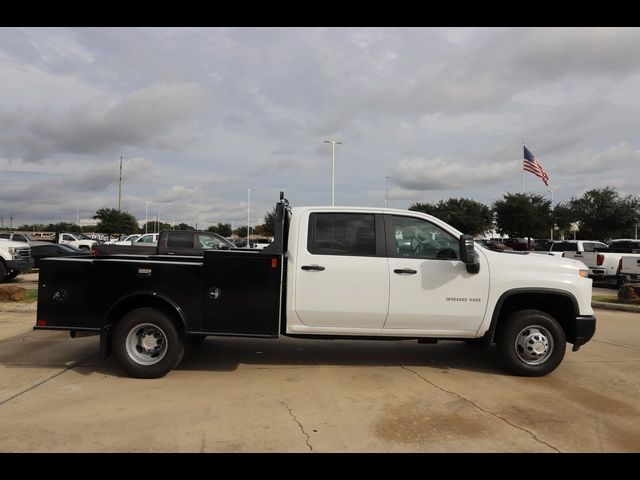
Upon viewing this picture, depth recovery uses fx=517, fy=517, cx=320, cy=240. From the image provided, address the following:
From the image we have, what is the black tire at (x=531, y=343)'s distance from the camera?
600 centimetres

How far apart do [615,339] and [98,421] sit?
7784 mm

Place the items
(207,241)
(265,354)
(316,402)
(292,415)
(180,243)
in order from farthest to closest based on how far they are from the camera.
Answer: (207,241)
(180,243)
(265,354)
(316,402)
(292,415)

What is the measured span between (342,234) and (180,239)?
11470 millimetres

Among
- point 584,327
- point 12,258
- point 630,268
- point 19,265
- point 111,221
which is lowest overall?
point 584,327

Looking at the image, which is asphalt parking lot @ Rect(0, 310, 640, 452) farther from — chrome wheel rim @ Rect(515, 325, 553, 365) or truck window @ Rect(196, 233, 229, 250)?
truck window @ Rect(196, 233, 229, 250)

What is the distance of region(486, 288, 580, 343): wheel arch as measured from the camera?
19.4 ft

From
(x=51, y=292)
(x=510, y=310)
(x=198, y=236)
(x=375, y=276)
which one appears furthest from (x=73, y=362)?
(x=198, y=236)

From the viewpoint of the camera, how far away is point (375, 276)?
582cm

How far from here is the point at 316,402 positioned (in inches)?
201

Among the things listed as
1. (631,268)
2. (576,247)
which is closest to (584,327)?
(631,268)

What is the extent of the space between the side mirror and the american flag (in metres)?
32.1

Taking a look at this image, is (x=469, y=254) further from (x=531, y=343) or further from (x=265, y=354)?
(x=265, y=354)

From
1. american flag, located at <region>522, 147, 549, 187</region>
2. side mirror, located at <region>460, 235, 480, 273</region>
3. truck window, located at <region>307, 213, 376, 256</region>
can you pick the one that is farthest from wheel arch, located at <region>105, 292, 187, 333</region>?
american flag, located at <region>522, 147, 549, 187</region>

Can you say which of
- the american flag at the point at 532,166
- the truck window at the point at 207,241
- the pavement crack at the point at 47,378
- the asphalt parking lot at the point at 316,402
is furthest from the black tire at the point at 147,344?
the american flag at the point at 532,166
